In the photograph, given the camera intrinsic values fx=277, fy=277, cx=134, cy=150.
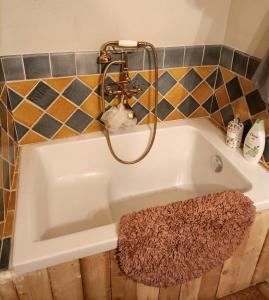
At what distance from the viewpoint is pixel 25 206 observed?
106 cm

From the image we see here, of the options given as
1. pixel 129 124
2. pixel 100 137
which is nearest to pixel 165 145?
pixel 129 124

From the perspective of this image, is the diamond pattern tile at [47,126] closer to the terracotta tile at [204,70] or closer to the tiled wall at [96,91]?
the tiled wall at [96,91]

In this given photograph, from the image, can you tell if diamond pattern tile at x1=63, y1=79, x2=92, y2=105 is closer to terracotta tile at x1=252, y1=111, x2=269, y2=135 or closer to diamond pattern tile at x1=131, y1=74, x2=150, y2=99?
diamond pattern tile at x1=131, y1=74, x2=150, y2=99

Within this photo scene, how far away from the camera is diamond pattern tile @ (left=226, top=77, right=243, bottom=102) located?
143 centimetres

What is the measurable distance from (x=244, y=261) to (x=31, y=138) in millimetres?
1185

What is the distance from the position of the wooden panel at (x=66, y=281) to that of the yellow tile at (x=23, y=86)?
0.83 m

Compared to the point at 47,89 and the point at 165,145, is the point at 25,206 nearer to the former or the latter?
the point at 47,89

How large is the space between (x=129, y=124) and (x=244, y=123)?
60 centimetres

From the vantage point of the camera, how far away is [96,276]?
3.20 ft

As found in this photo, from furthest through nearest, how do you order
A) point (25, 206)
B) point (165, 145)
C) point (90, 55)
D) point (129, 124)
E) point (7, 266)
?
point (165, 145)
point (129, 124)
point (90, 55)
point (25, 206)
point (7, 266)

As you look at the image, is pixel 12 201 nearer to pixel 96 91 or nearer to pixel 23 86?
pixel 23 86

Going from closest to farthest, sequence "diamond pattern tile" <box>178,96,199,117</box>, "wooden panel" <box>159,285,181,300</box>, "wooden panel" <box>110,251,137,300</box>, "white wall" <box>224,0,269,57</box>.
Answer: "wooden panel" <box>110,251,137,300</box> → "wooden panel" <box>159,285,181,300</box> → "white wall" <box>224,0,269,57</box> → "diamond pattern tile" <box>178,96,199,117</box>

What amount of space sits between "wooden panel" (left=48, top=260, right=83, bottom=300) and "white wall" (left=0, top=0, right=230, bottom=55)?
0.93 meters

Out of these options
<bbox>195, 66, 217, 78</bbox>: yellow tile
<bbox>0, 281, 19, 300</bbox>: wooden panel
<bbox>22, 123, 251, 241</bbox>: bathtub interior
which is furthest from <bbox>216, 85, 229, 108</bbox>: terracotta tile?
<bbox>0, 281, 19, 300</bbox>: wooden panel
